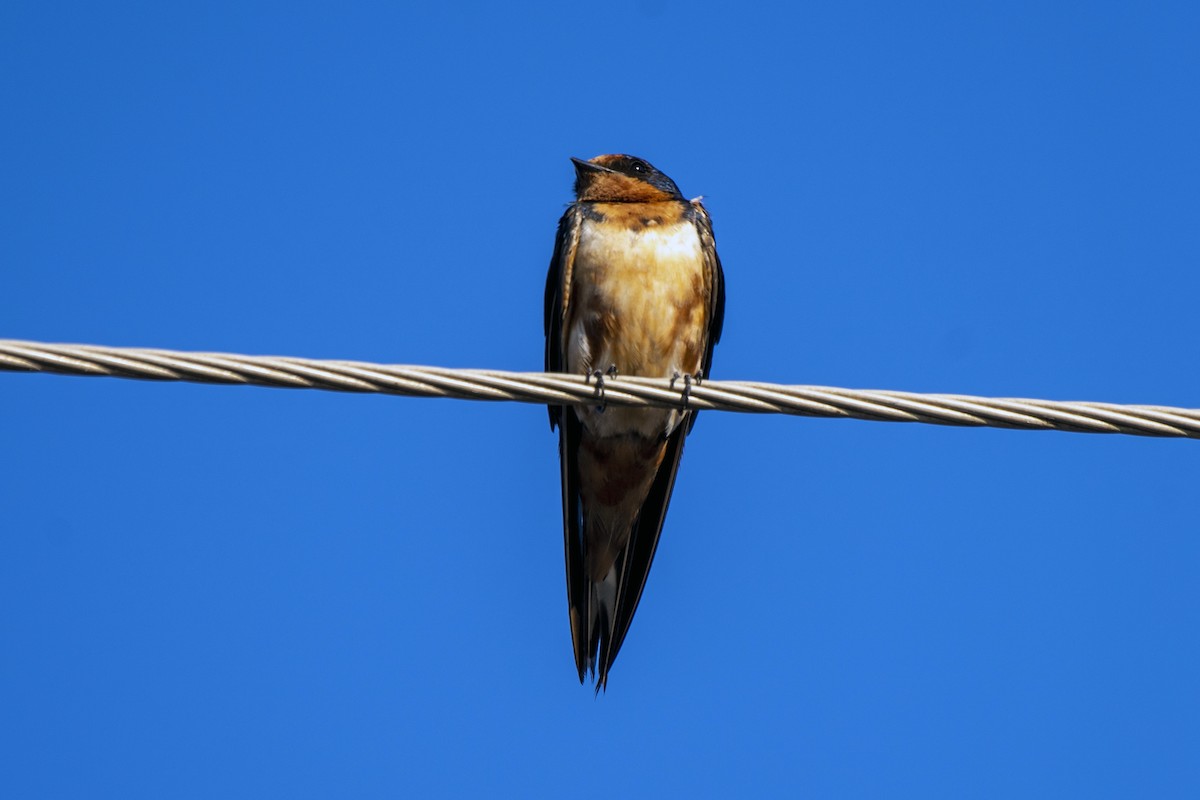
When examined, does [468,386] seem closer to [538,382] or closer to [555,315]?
[538,382]

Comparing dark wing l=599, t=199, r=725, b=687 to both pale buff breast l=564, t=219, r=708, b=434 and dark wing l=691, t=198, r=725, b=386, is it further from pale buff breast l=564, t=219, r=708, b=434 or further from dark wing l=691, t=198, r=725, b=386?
pale buff breast l=564, t=219, r=708, b=434

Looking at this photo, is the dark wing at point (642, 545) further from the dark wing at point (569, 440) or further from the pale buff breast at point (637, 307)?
the pale buff breast at point (637, 307)

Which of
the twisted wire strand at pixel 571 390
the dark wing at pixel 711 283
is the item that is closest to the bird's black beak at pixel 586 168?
the dark wing at pixel 711 283

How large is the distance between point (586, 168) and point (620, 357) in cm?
163

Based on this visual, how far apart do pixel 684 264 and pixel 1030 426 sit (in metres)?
3.25

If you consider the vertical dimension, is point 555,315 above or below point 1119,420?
above

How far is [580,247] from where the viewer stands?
25.2 ft

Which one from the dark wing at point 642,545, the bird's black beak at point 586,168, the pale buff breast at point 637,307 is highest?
the bird's black beak at point 586,168

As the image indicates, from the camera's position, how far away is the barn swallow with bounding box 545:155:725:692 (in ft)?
24.5

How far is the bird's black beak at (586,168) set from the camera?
8547mm

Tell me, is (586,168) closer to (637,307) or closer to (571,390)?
(637,307)

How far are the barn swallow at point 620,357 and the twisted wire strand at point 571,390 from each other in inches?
99.4

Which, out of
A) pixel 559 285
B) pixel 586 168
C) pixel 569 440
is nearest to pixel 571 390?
pixel 559 285

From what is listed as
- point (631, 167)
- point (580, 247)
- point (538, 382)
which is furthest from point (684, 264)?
point (538, 382)
